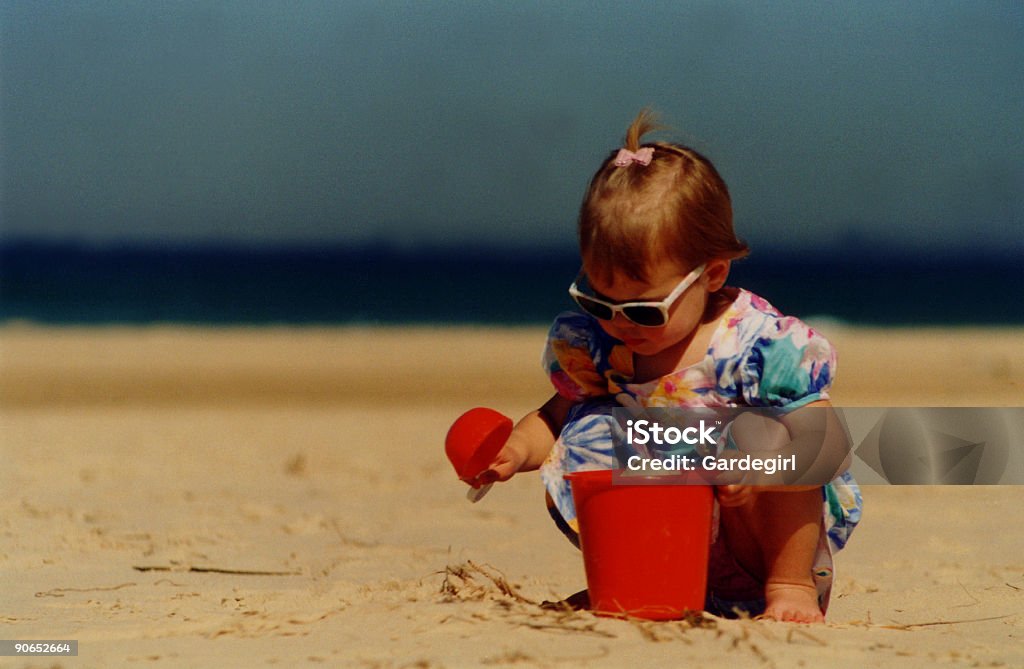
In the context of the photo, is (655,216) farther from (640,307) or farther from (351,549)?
(351,549)

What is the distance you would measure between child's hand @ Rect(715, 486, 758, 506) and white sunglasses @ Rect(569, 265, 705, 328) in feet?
1.11

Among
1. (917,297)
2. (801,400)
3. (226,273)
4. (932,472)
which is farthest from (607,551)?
(226,273)

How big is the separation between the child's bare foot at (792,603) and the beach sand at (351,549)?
2.7 inches

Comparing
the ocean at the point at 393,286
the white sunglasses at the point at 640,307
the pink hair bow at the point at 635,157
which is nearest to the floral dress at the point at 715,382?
the white sunglasses at the point at 640,307

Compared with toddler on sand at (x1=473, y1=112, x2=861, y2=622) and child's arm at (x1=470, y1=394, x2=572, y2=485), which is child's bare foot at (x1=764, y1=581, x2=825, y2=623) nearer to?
toddler on sand at (x1=473, y1=112, x2=861, y2=622)

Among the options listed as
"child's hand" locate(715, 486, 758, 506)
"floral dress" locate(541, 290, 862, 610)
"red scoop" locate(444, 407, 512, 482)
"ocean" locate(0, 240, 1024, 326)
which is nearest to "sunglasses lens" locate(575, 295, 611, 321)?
"floral dress" locate(541, 290, 862, 610)

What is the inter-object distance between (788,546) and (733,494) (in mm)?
218

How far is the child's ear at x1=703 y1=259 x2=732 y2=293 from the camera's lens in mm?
2410

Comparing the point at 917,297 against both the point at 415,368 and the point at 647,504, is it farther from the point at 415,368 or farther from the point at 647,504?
the point at 647,504

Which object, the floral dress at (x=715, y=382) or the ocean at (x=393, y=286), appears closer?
the floral dress at (x=715, y=382)

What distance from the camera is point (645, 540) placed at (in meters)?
2.22

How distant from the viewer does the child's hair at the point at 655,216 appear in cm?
232

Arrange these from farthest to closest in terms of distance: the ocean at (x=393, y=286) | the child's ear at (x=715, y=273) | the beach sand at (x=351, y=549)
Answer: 1. the ocean at (x=393, y=286)
2. the child's ear at (x=715, y=273)
3. the beach sand at (x=351, y=549)

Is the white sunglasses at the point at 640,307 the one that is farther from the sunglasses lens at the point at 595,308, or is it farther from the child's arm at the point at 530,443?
the child's arm at the point at 530,443
